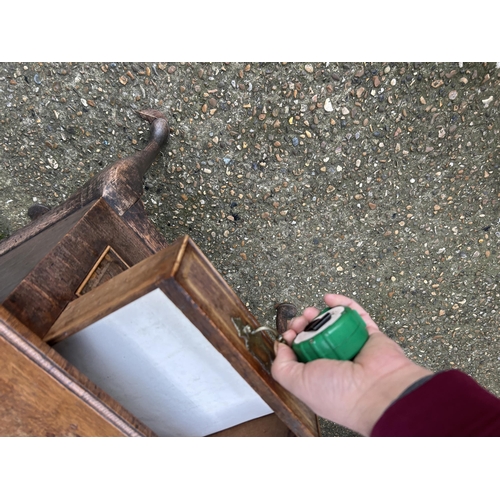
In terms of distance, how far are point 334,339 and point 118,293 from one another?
0.53 metres

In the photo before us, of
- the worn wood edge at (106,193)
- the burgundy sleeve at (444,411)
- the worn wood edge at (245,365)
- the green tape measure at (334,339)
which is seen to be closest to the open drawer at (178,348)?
the worn wood edge at (245,365)

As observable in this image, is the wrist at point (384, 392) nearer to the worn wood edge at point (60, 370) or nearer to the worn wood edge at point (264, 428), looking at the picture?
the worn wood edge at point (264, 428)

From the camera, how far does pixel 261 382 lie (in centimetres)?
90

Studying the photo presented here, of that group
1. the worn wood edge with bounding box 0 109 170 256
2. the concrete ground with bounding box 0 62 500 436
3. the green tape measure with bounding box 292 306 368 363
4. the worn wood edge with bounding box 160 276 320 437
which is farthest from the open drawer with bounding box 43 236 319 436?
the concrete ground with bounding box 0 62 500 436

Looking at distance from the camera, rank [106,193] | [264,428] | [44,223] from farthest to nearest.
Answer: [44,223], [106,193], [264,428]

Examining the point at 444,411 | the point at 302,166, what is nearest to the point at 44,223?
the point at 302,166

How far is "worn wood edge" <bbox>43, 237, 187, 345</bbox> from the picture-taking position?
2.63ft

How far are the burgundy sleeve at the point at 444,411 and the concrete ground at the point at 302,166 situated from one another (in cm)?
144

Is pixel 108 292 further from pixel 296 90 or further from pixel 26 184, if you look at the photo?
pixel 26 184

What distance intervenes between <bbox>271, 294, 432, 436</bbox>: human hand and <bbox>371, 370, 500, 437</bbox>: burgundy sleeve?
33 millimetres

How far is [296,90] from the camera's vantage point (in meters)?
1.88

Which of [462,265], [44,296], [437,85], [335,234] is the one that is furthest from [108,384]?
[462,265]

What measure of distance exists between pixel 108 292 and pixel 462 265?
2.14 meters

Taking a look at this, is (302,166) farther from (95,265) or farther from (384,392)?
Answer: (384,392)
